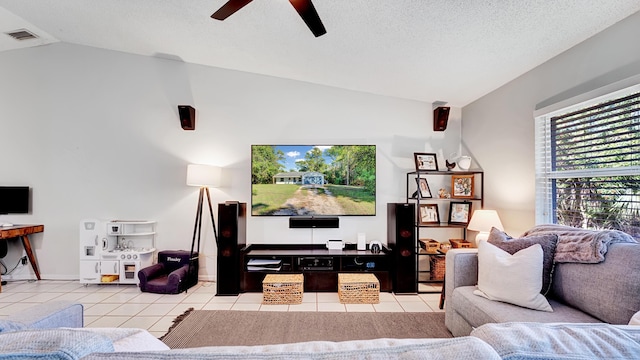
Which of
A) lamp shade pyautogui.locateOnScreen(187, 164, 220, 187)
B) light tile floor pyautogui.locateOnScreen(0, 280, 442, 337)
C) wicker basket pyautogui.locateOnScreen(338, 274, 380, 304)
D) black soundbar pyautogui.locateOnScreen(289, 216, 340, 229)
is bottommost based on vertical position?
light tile floor pyautogui.locateOnScreen(0, 280, 442, 337)

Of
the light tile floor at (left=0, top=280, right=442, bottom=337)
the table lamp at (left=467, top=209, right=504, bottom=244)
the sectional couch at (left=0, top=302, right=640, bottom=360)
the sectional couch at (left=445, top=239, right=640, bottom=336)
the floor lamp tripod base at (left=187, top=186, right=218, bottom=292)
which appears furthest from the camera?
the floor lamp tripod base at (left=187, top=186, right=218, bottom=292)

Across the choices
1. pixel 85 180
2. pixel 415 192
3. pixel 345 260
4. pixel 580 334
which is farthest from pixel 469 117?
pixel 85 180

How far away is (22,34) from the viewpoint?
337 cm

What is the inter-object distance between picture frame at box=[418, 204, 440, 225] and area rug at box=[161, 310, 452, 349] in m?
1.21

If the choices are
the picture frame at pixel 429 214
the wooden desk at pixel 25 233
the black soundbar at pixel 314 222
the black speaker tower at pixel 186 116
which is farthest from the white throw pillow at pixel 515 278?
the wooden desk at pixel 25 233

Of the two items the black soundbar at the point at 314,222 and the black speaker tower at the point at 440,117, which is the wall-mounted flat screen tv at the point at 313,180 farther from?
the black speaker tower at the point at 440,117

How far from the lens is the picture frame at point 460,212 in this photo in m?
3.53

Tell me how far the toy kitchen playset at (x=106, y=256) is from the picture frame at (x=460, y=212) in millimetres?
3966

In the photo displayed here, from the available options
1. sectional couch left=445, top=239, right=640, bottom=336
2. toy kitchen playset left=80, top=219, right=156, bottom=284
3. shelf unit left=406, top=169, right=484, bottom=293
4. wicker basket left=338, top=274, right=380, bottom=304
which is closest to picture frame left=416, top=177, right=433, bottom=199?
shelf unit left=406, top=169, right=484, bottom=293


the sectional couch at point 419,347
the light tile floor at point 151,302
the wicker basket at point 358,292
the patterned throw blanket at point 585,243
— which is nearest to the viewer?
the sectional couch at point 419,347

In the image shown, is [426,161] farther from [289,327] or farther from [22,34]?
[22,34]

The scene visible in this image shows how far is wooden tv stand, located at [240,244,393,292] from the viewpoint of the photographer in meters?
3.25

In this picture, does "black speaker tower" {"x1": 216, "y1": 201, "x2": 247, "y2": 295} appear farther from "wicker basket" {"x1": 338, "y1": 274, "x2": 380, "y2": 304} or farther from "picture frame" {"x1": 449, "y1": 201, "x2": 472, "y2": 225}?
"picture frame" {"x1": 449, "y1": 201, "x2": 472, "y2": 225}

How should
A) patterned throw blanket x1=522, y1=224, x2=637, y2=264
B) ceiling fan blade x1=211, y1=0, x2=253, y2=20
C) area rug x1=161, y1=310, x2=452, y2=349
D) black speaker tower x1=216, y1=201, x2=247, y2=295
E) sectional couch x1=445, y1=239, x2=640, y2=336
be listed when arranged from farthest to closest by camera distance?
black speaker tower x1=216, y1=201, x2=247, y2=295
area rug x1=161, y1=310, x2=452, y2=349
ceiling fan blade x1=211, y1=0, x2=253, y2=20
patterned throw blanket x1=522, y1=224, x2=637, y2=264
sectional couch x1=445, y1=239, x2=640, y2=336
